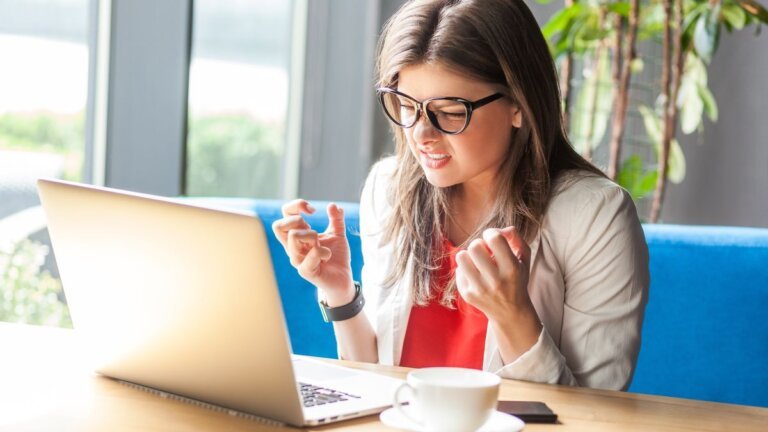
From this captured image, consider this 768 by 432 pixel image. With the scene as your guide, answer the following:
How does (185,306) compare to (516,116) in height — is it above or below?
below

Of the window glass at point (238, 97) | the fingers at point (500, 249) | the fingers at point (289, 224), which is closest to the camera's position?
the fingers at point (500, 249)

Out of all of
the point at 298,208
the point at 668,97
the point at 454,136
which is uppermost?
the point at 668,97

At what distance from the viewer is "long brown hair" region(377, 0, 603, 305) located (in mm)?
1425

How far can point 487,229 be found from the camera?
4.48 feet

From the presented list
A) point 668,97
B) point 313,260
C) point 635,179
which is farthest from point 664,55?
point 313,260

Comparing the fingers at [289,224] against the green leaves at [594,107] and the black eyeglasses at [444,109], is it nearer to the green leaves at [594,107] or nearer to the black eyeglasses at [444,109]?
the black eyeglasses at [444,109]

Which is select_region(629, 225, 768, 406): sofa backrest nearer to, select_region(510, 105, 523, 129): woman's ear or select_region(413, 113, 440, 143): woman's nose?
select_region(510, 105, 523, 129): woman's ear

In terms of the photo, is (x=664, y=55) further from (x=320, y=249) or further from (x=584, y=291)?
(x=320, y=249)

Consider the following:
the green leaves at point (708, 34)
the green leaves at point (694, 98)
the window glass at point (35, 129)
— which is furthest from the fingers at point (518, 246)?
the green leaves at point (694, 98)

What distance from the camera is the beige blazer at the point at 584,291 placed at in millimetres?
1344

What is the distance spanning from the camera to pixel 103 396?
3.34 ft

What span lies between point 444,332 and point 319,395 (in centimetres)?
58

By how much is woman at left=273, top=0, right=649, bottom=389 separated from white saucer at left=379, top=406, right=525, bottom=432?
10.7 inches

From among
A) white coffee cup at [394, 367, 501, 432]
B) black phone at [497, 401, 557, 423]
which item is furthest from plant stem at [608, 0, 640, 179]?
white coffee cup at [394, 367, 501, 432]
